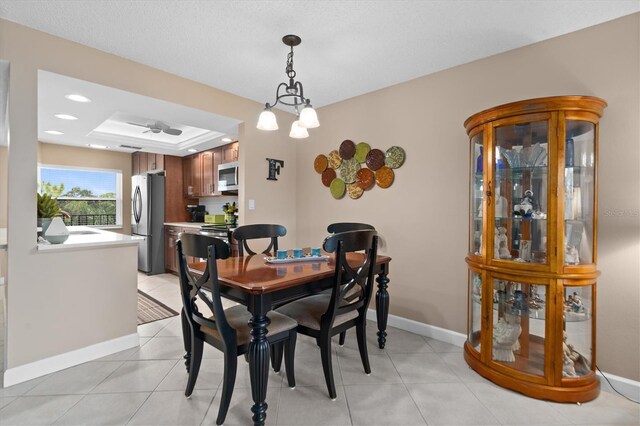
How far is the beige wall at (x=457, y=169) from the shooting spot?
1.92 metres

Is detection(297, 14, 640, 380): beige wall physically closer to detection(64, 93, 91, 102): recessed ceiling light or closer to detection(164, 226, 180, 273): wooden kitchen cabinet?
detection(64, 93, 91, 102): recessed ceiling light

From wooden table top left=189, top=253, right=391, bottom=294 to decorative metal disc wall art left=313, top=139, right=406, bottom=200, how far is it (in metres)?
1.12

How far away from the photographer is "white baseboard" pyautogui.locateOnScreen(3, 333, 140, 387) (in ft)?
6.56

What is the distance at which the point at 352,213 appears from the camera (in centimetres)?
337

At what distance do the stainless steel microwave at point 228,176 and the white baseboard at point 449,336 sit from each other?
2467 mm

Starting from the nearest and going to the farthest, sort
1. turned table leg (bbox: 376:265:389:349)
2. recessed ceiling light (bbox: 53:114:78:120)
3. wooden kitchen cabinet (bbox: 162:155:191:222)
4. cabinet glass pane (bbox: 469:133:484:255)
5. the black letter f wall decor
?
cabinet glass pane (bbox: 469:133:484:255) → turned table leg (bbox: 376:265:389:349) → recessed ceiling light (bbox: 53:114:78:120) → the black letter f wall decor → wooden kitchen cabinet (bbox: 162:155:191:222)

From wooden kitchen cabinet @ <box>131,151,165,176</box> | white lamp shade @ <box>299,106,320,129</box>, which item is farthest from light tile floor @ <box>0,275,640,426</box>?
wooden kitchen cabinet @ <box>131,151,165,176</box>

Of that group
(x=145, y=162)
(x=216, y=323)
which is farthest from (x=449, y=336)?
(x=145, y=162)

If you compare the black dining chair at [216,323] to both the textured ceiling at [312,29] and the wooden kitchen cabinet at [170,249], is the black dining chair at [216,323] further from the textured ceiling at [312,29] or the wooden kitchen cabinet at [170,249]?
the wooden kitchen cabinet at [170,249]

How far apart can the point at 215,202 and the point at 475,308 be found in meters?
4.55

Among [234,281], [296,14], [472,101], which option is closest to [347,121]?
[472,101]

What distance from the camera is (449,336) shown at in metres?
2.66

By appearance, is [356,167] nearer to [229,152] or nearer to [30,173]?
[229,152]

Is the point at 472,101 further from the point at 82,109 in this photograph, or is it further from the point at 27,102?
the point at 82,109
